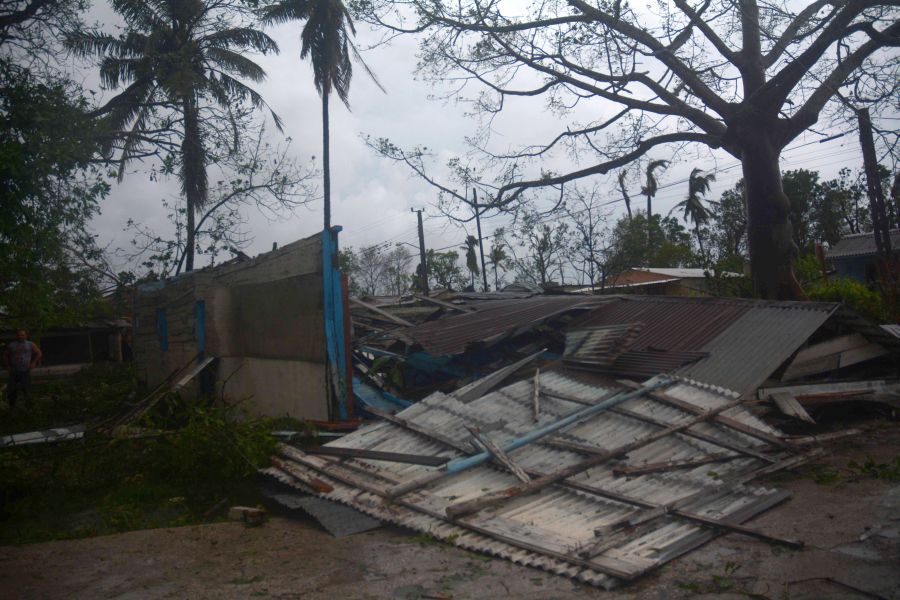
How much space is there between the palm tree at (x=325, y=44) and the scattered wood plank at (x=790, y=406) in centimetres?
1484

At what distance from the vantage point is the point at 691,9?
10992 millimetres

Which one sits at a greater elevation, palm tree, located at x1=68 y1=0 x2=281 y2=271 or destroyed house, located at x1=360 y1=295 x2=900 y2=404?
palm tree, located at x1=68 y1=0 x2=281 y2=271

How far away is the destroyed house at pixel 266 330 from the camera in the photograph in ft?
26.2

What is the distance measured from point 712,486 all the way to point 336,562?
2.58m

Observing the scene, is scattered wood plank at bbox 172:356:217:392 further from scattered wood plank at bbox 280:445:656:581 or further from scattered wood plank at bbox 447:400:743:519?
scattered wood plank at bbox 447:400:743:519

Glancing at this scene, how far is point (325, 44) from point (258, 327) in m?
12.9

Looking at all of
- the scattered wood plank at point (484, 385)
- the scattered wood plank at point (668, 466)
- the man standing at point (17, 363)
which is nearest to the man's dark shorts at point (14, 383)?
the man standing at point (17, 363)

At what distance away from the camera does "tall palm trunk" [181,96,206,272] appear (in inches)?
426

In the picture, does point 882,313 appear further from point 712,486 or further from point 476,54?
point 712,486

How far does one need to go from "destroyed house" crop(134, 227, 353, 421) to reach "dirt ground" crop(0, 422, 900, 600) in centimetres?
291

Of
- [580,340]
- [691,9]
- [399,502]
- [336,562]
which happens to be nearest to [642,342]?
[580,340]

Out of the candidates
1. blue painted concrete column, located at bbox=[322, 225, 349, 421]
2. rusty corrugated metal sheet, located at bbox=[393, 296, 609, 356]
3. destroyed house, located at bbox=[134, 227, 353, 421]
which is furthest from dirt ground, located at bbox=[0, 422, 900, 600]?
rusty corrugated metal sheet, located at bbox=[393, 296, 609, 356]

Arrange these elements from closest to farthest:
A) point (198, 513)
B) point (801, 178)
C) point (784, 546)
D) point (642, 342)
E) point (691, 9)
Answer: point (784, 546), point (198, 513), point (642, 342), point (691, 9), point (801, 178)

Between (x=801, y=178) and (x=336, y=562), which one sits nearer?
(x=336, y=562)
